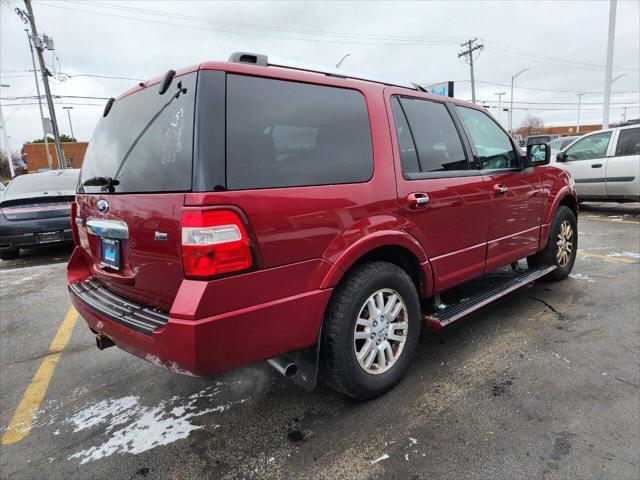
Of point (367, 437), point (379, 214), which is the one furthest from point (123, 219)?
point (367, 437)

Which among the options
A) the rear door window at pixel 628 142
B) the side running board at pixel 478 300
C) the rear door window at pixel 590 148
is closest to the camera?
the side running board at pixel 478 300

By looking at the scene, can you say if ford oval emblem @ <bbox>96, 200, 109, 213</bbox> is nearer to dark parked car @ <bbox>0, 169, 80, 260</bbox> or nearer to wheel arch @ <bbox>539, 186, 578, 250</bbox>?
wheel arch @ <bbox>539, 186, 578, 250</bbox>

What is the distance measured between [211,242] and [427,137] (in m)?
1.84

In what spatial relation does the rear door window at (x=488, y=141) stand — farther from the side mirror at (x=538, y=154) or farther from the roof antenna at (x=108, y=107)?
the roof antenna at (x=108, y=107)

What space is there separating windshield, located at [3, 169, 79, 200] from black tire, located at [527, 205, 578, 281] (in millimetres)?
7276

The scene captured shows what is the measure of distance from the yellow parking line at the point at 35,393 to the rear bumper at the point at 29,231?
3.27 metres

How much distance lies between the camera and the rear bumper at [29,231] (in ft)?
21.5

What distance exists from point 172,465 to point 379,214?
1735 millimetres

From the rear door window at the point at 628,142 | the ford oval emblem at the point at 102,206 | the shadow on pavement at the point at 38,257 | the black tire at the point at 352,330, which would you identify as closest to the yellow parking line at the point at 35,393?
the ford oval emblem at the point at 102,206

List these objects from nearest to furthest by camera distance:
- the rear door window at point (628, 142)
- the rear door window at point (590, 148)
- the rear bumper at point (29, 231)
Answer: the rear bumper at point (29, 231) < the rear door window at point (628, 142) < the rear door window at point (590, 148)

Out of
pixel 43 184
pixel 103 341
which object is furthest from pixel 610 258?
pixel 43 184

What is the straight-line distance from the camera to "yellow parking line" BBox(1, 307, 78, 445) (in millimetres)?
2482

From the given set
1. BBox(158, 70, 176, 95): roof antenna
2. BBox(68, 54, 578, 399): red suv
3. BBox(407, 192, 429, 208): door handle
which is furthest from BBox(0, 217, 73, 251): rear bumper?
BBox(407, 192, 429, 208): door handle

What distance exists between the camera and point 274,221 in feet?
6.41
